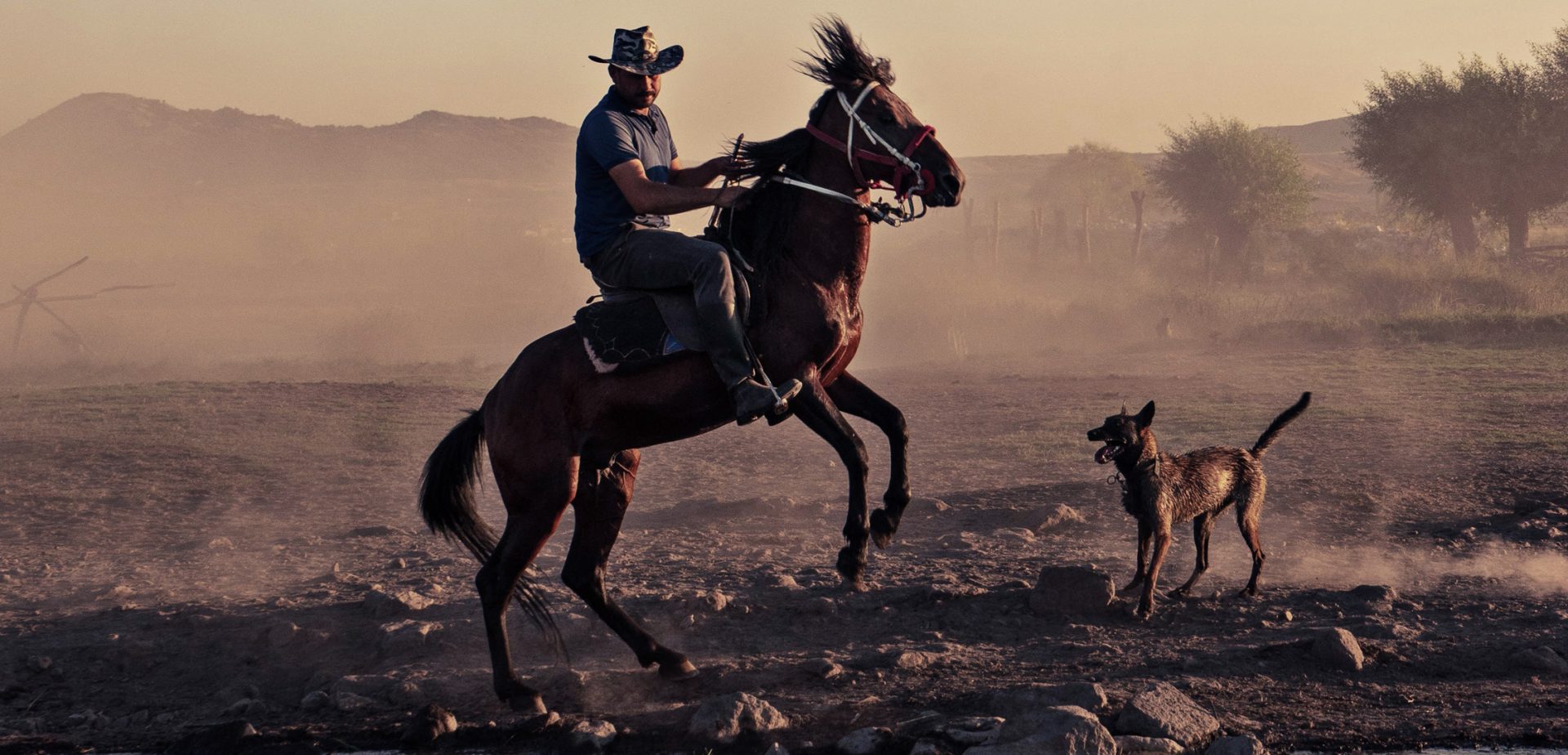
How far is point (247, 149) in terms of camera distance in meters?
123

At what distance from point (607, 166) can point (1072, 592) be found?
11.5ft

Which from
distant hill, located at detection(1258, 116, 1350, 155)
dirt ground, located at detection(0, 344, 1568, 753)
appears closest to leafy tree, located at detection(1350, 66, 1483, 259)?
dirt ground, located at detection(0, 344, 1568, 753)

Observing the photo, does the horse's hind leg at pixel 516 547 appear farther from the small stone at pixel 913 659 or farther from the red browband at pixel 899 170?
the red browband at pixel 899 170

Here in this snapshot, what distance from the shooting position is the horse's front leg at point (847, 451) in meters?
5.53

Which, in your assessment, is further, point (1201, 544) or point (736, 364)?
point (1201, 544)

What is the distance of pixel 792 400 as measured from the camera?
18.4 feet

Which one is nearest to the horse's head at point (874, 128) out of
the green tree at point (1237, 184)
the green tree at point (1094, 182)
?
the green tree at point (1237, 184)

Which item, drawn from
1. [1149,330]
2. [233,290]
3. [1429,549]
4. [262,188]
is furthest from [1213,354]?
[262,188]

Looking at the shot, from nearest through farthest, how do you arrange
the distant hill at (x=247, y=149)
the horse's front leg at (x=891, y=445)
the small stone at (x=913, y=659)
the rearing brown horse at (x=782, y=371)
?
the rearing brown horse at (x=782, y=371), the horse's front leg at (x=891, y=445), the small stone at (x=913, y=659), the distant hill at (x=247, y=149)

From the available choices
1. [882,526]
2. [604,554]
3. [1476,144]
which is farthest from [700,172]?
[1476,144]

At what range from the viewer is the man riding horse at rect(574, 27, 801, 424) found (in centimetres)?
546

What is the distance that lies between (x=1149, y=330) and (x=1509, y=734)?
25082 millimetres

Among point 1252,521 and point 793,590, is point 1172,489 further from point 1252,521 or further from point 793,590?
point 793,590

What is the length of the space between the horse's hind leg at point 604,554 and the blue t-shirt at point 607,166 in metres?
1.14
